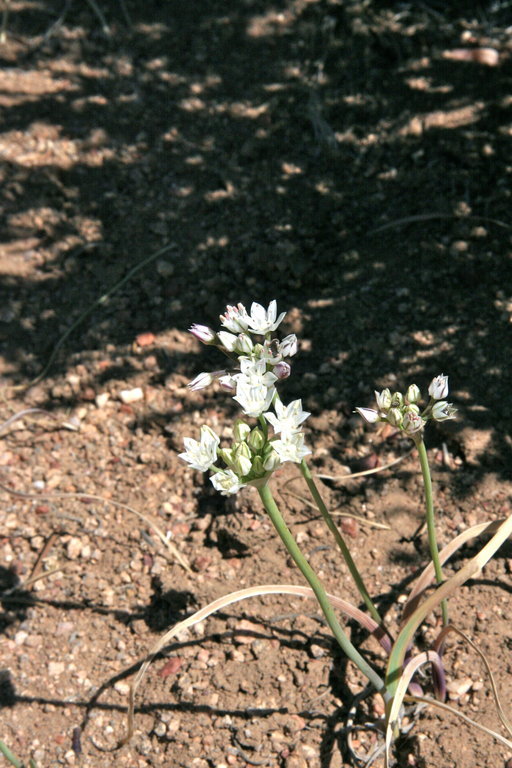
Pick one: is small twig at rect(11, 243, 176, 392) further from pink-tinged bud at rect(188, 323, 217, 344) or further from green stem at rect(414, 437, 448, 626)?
green stem at rect(414, 437, 448, 626)

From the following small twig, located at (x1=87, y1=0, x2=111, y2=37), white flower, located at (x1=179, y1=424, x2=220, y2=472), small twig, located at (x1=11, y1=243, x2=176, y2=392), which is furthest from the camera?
small twig, located at (x1=87, y1=0, x2=111, y2=37)

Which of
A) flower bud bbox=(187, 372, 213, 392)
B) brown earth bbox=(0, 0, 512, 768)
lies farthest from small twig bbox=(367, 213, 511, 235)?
flower bud bbox=(187, 372, 213, 392)

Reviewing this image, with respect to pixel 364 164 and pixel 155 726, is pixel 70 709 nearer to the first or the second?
pixel 155 726

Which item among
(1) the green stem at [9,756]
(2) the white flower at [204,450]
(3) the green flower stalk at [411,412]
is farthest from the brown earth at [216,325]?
(2) the white flower at [204,450]

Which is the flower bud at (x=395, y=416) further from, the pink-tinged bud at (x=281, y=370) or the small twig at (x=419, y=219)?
the small twig at (x=419, y=219)

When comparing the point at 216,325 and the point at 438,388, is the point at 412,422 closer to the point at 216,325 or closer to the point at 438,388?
the point at 438,388

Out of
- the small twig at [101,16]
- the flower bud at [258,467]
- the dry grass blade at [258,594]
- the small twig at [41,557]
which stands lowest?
the small twig at [41,557]

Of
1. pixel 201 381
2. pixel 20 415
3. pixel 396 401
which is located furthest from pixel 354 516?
pixel 20 415

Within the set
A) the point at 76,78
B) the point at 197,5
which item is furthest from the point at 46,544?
the point at 197,5
